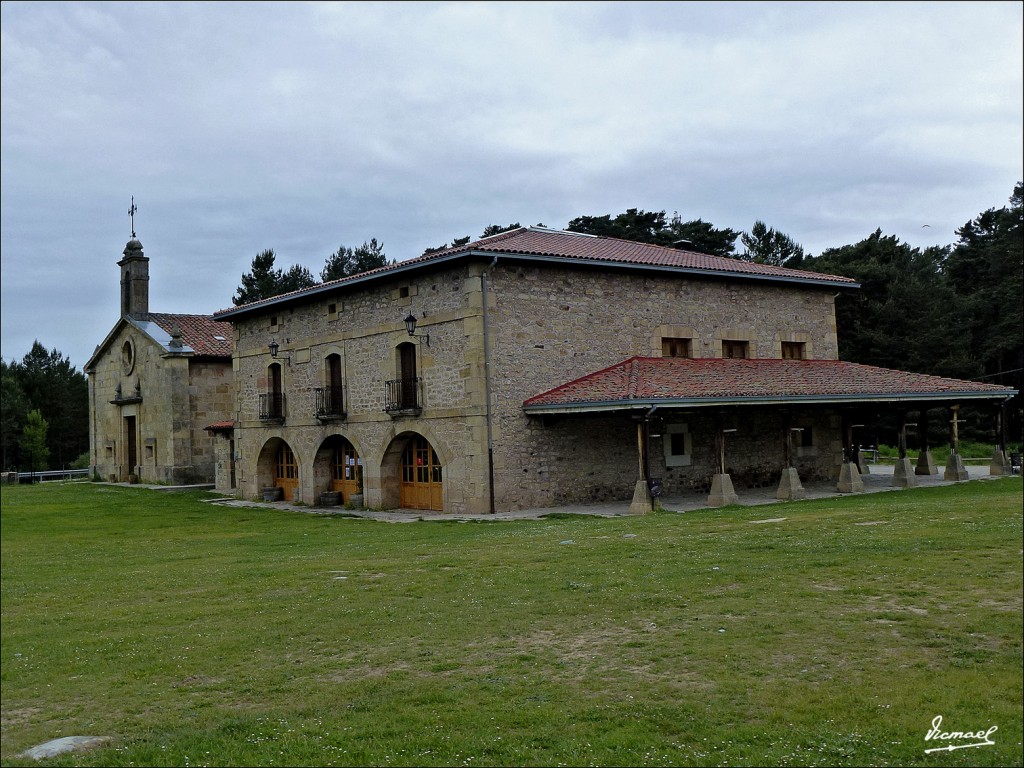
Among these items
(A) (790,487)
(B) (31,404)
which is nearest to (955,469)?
(A) (790,487)

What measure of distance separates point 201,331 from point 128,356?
10.4 ft

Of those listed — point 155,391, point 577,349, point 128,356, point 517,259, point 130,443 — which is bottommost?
point 130,443

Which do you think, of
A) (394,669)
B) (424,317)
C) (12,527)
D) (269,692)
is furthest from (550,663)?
(424,317)

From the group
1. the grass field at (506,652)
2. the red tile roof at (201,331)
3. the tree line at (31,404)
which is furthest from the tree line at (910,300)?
the tree line at (31,404)

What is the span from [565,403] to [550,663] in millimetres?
12642

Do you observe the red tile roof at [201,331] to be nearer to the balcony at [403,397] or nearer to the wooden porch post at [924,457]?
the balcony at [403,397]

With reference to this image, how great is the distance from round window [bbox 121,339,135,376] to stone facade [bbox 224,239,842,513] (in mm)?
13506

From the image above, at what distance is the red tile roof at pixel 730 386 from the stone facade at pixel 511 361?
77cm

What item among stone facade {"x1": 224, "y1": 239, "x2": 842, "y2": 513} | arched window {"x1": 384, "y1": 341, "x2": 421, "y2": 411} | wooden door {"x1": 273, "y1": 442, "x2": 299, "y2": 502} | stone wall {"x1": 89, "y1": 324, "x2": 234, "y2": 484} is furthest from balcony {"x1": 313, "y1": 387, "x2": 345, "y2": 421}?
stone wall {"x1": 89, "y1": 324, "x2": 234, "y2": 484}

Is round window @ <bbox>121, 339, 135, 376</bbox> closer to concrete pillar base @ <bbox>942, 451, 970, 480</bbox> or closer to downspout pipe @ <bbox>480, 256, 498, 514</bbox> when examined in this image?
downspout pipe @ <bbox>480, 256, 498, 514</bbox>

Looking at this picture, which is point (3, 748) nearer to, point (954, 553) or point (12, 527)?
point (12, 527)

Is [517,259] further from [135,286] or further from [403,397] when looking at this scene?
[135,286]

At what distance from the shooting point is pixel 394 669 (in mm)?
6453

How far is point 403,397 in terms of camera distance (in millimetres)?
21688
